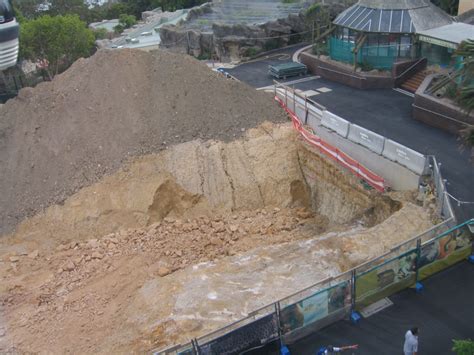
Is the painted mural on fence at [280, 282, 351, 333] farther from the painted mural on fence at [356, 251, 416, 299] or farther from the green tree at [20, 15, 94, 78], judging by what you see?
the green tree at [20, 15, 94, 78]

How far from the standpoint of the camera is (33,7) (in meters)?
70.1

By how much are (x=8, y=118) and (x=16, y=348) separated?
495 inches

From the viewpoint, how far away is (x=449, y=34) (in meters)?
28.5

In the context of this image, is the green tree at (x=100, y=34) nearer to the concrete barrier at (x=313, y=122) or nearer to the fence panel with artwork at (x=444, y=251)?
the concrete barrier at (x=313, y=122)

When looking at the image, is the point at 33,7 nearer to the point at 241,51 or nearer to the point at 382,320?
the point at 241,51

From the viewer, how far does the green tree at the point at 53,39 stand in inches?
1537

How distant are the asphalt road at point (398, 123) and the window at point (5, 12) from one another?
15.2m

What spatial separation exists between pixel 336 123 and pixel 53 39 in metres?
27.1

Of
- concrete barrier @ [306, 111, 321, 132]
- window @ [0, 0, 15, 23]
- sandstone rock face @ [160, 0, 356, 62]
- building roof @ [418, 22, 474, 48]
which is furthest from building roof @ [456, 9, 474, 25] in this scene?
window @ [0, 0, 15, 23]

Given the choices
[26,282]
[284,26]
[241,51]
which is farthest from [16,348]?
[284,26]

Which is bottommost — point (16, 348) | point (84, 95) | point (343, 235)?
point (16, 348)

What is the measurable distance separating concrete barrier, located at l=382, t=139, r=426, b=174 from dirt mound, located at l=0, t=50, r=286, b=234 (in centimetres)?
649

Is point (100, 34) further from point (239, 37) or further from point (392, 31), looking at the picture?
point (392, 31)

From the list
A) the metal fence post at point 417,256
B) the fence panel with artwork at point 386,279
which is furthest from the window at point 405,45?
the fence panel with artwork at point 386,279
